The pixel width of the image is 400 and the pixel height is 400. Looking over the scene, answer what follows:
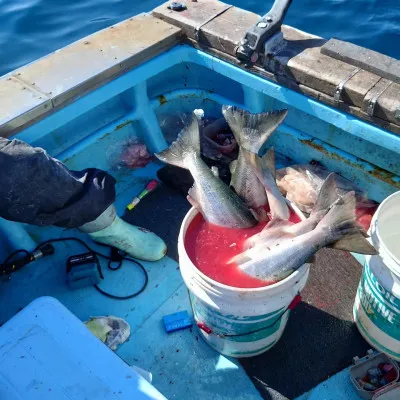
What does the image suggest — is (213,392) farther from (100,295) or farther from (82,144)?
(82,144)

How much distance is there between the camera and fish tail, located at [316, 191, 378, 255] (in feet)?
7.20

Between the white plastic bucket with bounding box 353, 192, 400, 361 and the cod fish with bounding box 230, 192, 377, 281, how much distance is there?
0.25 metres

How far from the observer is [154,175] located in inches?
158

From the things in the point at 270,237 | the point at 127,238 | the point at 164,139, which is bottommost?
the point at 127,238

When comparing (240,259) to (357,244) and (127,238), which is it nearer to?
(357,244)

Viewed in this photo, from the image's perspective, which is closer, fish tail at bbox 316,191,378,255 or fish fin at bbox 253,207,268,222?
fish tail at bbox 316,191,378,255

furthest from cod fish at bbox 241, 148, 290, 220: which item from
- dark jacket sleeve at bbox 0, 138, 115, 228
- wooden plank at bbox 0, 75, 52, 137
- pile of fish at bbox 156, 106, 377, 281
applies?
wooden plank at bbox 0, 75, 52, 137

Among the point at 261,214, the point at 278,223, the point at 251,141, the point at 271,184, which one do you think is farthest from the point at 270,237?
the point at 251,141

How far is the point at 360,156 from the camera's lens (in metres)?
3.26

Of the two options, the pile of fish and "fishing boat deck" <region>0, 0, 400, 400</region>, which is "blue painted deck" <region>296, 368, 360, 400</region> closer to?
"fishing boat deck" <region>0, 0, 400, 400</region>

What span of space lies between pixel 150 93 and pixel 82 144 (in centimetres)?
83

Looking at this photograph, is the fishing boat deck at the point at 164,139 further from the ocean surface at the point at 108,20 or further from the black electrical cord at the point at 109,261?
the ocean surface at the point at 108,20

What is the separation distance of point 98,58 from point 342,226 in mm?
2174

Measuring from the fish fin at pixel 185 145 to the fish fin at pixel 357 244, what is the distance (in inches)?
48.4
